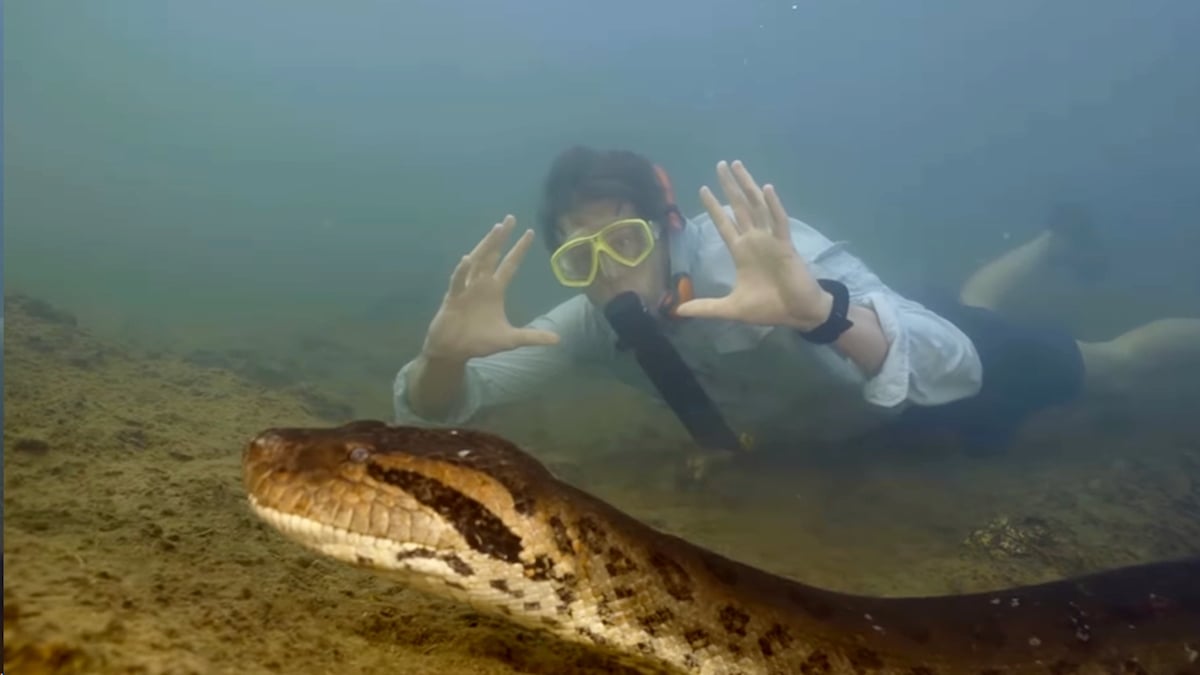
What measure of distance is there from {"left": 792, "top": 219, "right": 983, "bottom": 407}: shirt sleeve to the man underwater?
14 mm

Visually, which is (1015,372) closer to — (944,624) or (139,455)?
(944,624)

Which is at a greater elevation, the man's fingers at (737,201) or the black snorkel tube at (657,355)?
the man's fingers at (737,201)

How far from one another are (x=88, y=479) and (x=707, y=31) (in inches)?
5498

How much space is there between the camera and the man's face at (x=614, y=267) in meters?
6.41

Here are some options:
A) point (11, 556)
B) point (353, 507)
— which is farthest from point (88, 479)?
point (353, 507)

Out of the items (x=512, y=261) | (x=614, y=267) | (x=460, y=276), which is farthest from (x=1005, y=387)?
(x=460, y=276)

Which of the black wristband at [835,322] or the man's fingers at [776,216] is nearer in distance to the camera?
the man's fingers at [776,216]

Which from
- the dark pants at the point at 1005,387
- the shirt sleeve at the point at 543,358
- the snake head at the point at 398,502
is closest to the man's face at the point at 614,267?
the shirt sleeve at the point at 543,358

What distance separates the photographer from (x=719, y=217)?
479 cm

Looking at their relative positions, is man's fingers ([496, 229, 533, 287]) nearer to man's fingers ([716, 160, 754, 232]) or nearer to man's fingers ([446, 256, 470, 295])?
man's fingers ([446, 256, 470, 295])

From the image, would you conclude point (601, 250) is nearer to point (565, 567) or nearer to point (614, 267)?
point (614, 267)

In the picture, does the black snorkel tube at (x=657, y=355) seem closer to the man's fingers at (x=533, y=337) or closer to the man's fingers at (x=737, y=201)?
the man's fingers at (x=533, y=337)

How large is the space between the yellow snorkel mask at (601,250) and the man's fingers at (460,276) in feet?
4.62

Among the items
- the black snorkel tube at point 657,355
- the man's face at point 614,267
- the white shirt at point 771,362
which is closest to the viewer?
the white shirt at point 771,362
